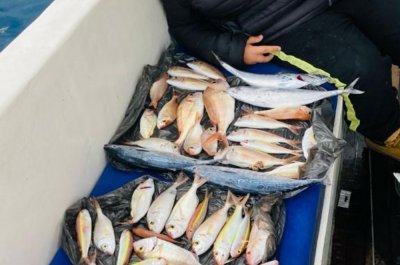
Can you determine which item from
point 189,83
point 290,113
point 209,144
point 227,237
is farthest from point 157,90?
point 227,237

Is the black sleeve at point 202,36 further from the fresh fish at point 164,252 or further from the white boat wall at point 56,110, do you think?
the fresh fish at point 164,252

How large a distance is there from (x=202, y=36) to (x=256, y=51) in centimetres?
23

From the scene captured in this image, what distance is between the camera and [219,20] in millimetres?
2127

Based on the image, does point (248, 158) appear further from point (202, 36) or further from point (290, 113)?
point (202, 36)

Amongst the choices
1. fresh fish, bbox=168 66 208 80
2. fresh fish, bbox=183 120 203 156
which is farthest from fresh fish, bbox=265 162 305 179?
fresh fish, bbox=168 66 208 80

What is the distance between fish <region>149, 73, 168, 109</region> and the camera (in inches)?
77.8

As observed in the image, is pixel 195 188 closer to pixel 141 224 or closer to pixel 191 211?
pixel 191 211

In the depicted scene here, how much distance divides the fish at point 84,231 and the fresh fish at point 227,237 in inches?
14.7

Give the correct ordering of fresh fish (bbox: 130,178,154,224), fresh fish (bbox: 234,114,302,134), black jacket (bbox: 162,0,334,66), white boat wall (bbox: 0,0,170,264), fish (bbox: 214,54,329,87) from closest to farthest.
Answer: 1. white boat wall (bbox: 0,0,170,264)
2. fresh fish (bbox: 130,178,154,224)
3. fresh fish (bbox: 234,114,302,134)
4. fish (bbox: 214,54,329,87)
5. black jacket (bbox: 162,0,334,66)

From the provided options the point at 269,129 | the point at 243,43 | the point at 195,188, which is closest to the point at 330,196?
the point at 269,129

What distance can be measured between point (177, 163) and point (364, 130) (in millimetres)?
841

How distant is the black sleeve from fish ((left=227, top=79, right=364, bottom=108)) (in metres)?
0.21

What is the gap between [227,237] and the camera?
1473 millimetres

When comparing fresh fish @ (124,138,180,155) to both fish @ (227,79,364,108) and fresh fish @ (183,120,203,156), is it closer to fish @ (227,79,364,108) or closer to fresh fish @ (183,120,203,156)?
fresh fish @ (183,120,203,156)
